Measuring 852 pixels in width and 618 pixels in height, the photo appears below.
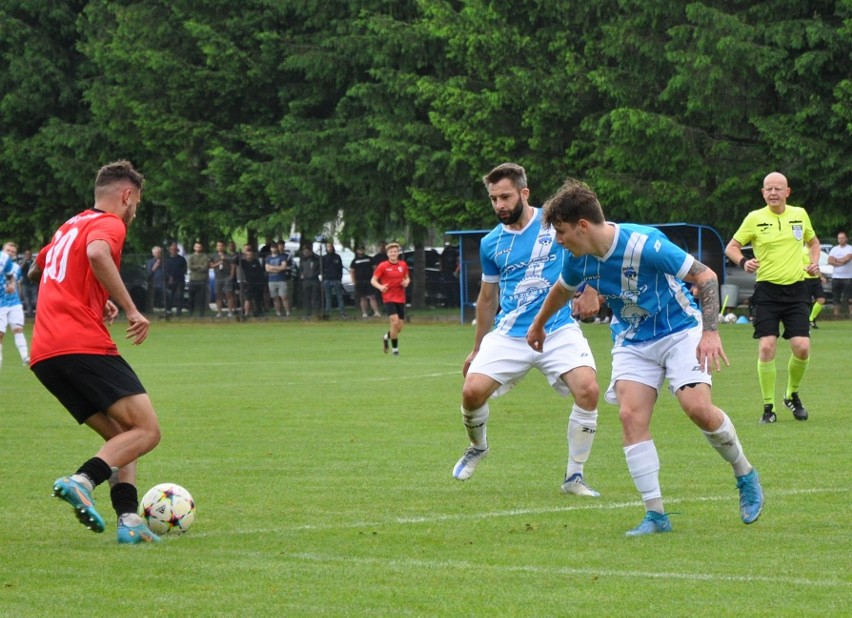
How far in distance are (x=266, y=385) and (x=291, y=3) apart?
86.4 ft

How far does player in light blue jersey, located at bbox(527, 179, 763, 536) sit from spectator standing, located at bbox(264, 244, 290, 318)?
32463 millimetres

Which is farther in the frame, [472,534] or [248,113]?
[248,113]

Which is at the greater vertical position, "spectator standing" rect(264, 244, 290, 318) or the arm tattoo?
the arm tattoo

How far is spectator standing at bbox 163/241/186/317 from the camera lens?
41781 mm

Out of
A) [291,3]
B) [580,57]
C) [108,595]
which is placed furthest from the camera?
[291,3]

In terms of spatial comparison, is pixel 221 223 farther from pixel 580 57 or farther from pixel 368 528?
pixel 368 528

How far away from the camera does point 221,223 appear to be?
4481 cm

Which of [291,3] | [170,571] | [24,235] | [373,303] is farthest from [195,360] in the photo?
[24,235]

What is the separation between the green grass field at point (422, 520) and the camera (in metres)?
6.18

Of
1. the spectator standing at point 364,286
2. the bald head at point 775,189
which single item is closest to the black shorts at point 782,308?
the bald head at point 775,189

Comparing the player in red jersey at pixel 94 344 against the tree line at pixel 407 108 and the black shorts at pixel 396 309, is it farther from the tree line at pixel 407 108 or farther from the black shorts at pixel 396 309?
the tree line at pixel 407 108

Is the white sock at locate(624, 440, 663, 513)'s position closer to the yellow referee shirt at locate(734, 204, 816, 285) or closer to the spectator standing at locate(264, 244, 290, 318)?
the yellow referee shirt at locate(734, 204, 816, 285)

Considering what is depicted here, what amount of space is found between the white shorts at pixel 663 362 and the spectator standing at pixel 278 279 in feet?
107

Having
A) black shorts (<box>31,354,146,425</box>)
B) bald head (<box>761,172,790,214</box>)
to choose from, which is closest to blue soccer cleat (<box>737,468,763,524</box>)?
black shorts (<box>31,354,146,425</box>)
